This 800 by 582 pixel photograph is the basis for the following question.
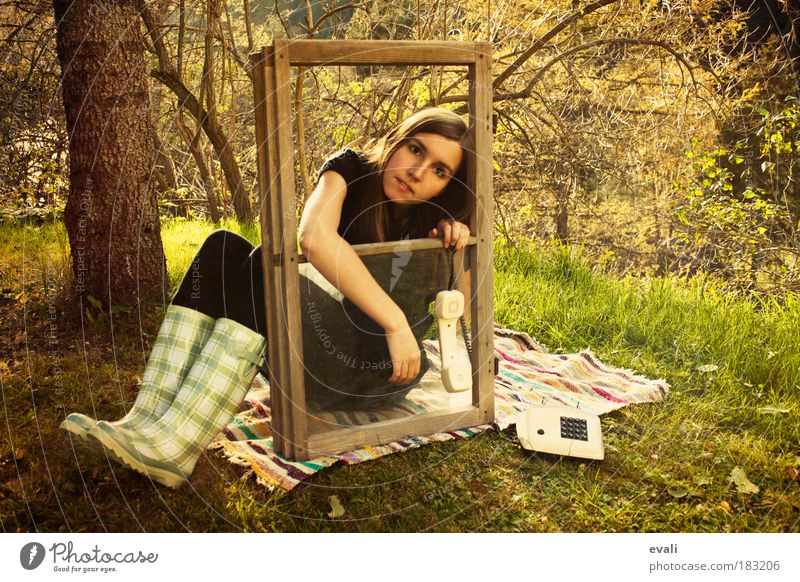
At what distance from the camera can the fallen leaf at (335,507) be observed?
1.44 meters

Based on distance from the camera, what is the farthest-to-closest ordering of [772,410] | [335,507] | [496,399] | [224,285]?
[496,399], [772,410], [224,285], [335,507]

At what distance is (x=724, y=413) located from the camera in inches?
72.1

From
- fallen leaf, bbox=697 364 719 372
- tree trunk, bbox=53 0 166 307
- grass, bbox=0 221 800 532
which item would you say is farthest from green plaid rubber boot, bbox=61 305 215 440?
fallen leaf, bbox=697 364 719 372

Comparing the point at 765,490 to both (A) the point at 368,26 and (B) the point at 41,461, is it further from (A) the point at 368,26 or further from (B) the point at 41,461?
(A) the point at 368,26

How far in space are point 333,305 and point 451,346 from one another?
0.30 metres

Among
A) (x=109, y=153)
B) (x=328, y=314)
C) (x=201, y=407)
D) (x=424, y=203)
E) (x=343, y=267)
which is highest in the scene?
(x=109, y=153)

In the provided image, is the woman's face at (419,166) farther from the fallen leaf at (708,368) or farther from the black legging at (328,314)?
the fallen leaf at (708,368)

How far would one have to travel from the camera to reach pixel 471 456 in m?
1.65

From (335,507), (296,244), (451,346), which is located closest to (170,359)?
(296,244)

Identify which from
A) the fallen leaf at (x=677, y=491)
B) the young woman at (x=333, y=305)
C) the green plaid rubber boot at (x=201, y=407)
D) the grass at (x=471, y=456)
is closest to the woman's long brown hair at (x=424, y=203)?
the young woman at (x=333, y=305)

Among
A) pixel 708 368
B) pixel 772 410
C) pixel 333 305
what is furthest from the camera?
pixel 708 368

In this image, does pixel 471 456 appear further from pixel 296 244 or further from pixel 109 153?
pixel 109 153

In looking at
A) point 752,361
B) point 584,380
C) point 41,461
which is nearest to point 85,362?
point 41,461
